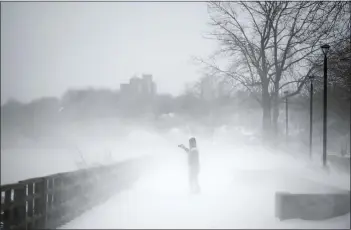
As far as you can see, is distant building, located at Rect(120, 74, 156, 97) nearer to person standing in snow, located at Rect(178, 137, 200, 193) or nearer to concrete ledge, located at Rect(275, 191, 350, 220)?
person standing in snow, located at Rect(178, 137, 200, 193)

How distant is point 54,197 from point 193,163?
5350 mm

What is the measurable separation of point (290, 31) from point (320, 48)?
2.42 feet

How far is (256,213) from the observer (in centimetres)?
1048

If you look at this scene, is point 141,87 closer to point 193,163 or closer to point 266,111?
point 266,111

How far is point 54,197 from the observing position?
382 inches

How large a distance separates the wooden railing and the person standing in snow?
3.25m

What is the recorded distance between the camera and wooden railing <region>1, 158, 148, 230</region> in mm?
7219

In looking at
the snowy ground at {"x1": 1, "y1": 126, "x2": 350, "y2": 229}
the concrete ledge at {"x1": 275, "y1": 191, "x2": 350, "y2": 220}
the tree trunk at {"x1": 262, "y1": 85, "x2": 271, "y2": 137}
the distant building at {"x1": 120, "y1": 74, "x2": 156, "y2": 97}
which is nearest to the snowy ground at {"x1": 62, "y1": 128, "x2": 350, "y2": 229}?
the snowy ground at {"x1": 1, "y1": 126, "x2": 350, "y2": 229}

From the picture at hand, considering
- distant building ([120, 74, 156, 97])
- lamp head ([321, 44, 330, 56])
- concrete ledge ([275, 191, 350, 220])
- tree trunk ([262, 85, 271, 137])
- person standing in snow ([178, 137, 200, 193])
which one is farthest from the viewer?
person standing in snow ([178, 137, 200, 193])

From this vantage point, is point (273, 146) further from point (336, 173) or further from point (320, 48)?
point (320, 48)

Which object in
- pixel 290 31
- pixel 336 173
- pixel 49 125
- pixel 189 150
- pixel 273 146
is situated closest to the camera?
pixel 290 31

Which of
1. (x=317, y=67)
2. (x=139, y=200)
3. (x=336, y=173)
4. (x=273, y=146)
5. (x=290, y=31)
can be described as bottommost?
(x=139, y=200)

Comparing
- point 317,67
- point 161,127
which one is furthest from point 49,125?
point 317,67

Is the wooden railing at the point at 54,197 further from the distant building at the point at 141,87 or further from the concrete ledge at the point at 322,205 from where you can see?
the concrete ledge at the point at 322,205
